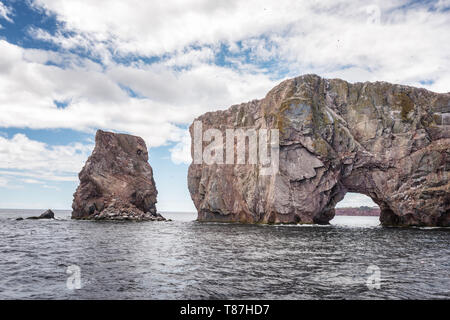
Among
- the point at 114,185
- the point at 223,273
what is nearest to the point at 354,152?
the point at 223,273

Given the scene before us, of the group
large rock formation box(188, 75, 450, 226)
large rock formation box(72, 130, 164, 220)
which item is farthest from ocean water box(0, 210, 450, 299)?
large rock formation box(72, 130, 164, 220)

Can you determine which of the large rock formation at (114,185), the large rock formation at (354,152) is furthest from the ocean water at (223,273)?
the large rock formation at (114,185)

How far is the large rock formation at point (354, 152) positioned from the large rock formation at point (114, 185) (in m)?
35.5

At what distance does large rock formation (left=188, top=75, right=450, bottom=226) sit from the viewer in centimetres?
6034

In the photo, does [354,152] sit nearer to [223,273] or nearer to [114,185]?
[223,273]

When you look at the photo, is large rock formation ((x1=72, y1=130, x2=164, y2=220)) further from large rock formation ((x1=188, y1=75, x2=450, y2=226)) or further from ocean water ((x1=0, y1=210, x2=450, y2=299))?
ocean water ((x1=0, y1=210, x2=450, y2=299))

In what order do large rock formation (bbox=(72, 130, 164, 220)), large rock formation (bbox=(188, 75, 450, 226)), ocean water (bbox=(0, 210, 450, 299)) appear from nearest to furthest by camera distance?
1. ocean water (bbox=(0, 210, 450, 299))
2. large rock formation (bbox=(188, 75, 450, 226))
3. large rock formation (bbox=(72, 130, 164, 220))

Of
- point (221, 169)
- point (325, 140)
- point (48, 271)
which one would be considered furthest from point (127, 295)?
point (221, 169)

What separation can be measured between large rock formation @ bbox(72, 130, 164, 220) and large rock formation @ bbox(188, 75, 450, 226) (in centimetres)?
3553

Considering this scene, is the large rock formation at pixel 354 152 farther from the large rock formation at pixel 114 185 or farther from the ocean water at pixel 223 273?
the ocean water at pixel 223 273

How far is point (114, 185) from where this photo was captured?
88188mm

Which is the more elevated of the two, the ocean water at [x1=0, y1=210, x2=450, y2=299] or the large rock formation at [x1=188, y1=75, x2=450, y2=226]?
the large rock formation at [x1=188, y1=75, x2=450, y2=226]

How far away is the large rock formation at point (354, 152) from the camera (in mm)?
60344

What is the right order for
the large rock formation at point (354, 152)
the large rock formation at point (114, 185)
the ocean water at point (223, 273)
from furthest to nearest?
1. the large rock formation at point (114, 185)
2. the large rock formation at point (354, 152)
3. the ocean water at point (223, 273)
